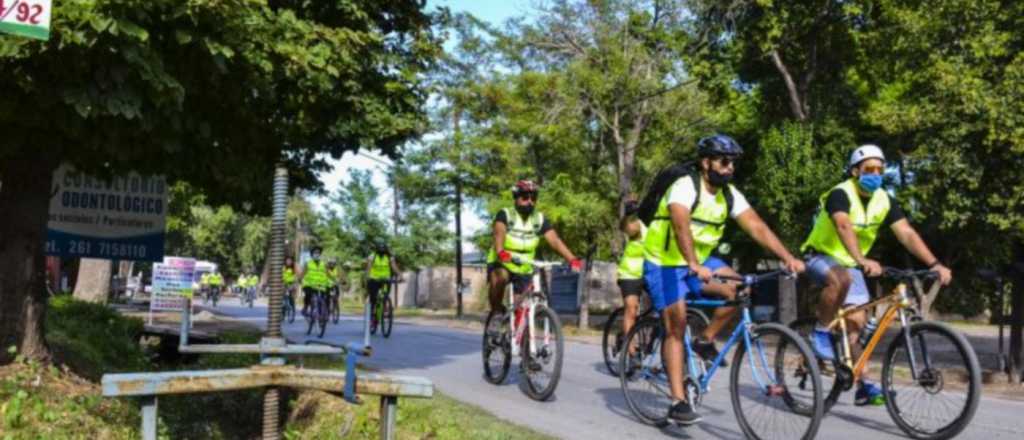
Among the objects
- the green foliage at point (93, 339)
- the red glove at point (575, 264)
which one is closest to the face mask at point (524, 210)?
the red glove at point (575, 264)

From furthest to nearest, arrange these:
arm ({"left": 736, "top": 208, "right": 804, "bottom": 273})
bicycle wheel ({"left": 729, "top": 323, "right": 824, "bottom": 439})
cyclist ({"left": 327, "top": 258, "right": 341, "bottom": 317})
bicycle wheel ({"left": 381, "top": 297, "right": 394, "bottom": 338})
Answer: cyclist ({"left": 327, "top": 258, "right": 341, "bottom": 317}), bicycle wheel ({"left": 381, "top": 297, "right": 394, "bottom": 338}), arm ({"left": 736, "top": 208, "right": 804, "bottom": 273}), bicycle wheel ({"left": 729, "top": 323, "right": 824, "bottom": 439})

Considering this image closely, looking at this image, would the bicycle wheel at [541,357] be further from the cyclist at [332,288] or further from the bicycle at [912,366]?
the cyclist at [332,288]

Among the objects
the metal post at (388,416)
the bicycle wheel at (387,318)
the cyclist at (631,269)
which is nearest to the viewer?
the metal post at (388,416)

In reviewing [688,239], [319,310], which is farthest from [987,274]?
[319,310]

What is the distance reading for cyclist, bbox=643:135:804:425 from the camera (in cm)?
556

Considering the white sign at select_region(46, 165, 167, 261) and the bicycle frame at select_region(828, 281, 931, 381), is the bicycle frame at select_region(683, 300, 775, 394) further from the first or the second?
the white sign at select_region(46, 165, 167, 261)

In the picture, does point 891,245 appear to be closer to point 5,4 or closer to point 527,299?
point 527,299

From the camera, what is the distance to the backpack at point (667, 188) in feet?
18.8

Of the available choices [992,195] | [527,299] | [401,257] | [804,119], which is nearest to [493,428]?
[527,299]

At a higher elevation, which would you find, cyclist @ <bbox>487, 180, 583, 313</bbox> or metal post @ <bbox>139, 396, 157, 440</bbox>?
cyclist @ <bbox>487, 180, 583, 313</bbox>

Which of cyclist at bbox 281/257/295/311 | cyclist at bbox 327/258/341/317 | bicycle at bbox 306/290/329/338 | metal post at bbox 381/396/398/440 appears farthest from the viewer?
cyclist at bbox 281/257/295/311

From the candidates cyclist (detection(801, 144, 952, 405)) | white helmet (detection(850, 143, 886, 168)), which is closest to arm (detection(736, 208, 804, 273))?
cyclist (detection(801, 144, 952, 405))

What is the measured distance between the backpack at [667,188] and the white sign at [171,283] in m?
12.4

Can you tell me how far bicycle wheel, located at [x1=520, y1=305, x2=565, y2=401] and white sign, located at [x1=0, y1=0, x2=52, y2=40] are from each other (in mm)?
4405
